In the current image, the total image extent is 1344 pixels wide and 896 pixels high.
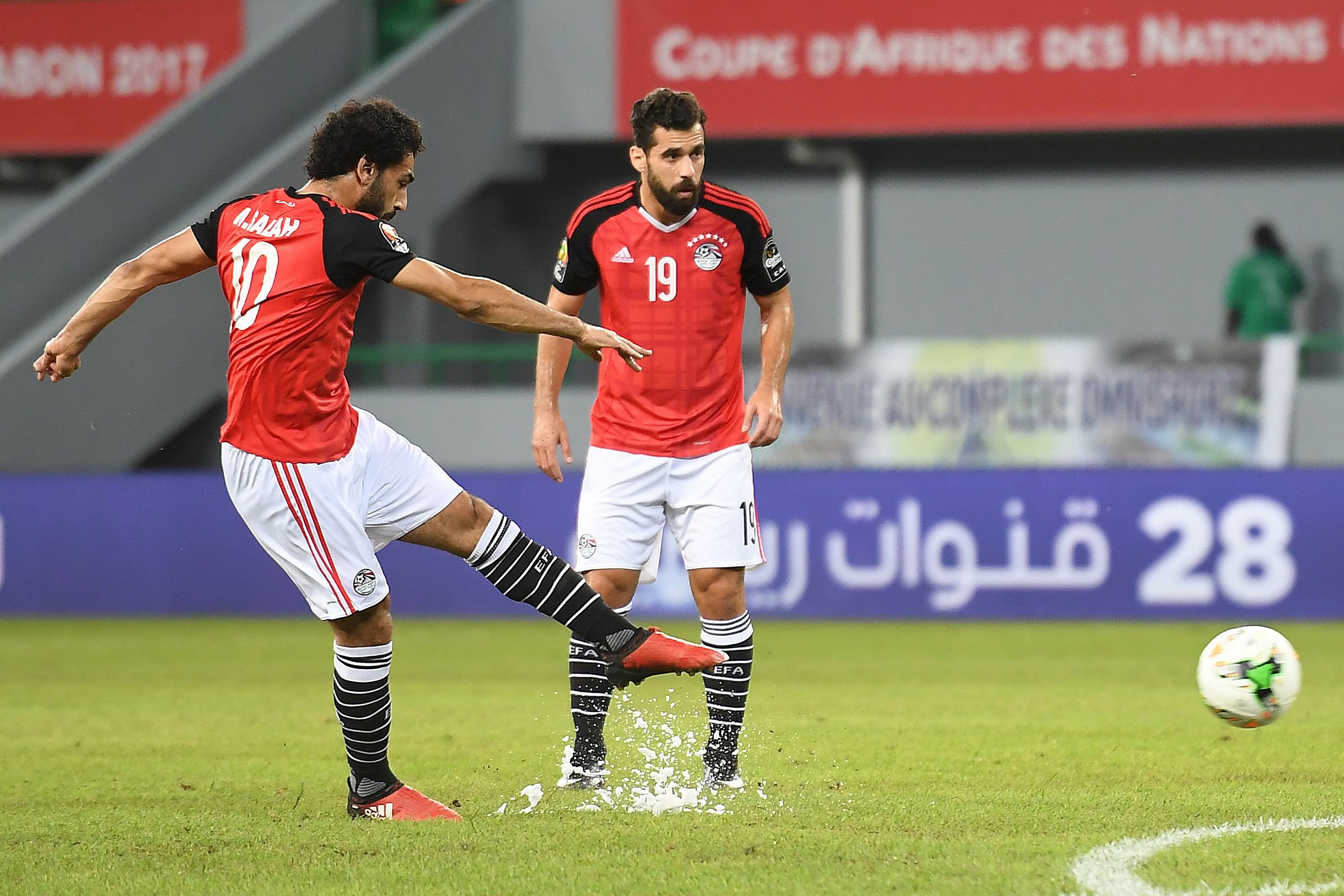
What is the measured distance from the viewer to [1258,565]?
1242cm

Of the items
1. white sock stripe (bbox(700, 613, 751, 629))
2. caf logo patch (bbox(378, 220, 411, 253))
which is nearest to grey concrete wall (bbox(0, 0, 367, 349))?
white sock stripe (bbox(700, 613, 751, 629))

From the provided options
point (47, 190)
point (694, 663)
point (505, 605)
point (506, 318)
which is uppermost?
point (47, 190)

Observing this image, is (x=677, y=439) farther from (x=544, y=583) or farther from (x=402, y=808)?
(x=402, y=808)

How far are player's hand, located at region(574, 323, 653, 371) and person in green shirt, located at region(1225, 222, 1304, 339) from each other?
39.0 feet

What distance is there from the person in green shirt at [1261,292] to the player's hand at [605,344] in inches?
468

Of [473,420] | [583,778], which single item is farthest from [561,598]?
[473,420]

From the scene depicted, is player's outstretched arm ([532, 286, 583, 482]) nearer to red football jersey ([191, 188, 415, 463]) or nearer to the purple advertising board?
red football jersey ([191, 188, 415, 463])

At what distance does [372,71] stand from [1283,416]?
8.58 m

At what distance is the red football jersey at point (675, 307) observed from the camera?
19.2 ft

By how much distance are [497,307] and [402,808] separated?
146 cm

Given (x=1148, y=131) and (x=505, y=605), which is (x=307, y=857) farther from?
(x=1148, y=131)

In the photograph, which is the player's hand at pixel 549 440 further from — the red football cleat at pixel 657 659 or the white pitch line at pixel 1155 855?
the white pitch line at pixel 1155 855

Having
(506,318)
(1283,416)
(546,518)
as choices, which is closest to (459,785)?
(506,318)

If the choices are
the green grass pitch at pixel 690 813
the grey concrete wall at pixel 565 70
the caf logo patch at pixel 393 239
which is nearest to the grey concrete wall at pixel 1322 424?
the green grass pitch at pixel 690 813
